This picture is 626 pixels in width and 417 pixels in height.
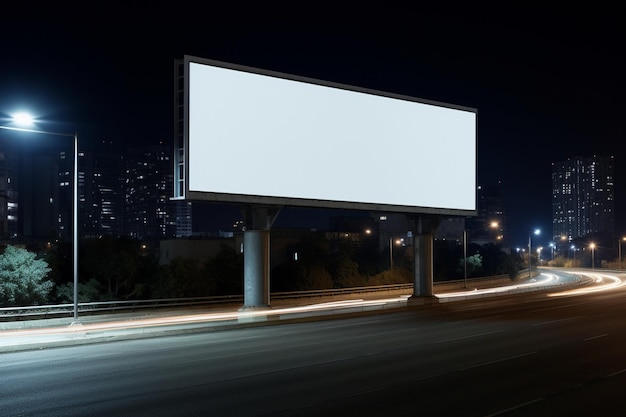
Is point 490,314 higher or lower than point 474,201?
lower

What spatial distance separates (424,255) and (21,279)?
24101 millimetres

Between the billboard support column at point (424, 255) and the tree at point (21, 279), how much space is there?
22.4 m

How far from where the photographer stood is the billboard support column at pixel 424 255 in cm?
4194

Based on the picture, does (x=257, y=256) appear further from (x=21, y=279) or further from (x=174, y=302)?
(x=174, y=302)

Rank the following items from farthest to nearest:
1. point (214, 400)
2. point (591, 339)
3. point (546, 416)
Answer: point (591, 339) < point (214, 400) < point (546, 416)

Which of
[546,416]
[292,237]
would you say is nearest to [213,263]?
[292,237]

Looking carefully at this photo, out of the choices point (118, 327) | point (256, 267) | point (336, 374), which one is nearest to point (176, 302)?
point (256, 267)

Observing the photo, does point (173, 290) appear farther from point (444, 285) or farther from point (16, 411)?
point (16, 411)

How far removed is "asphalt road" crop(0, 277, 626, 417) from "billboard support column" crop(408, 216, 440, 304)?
15053 mm

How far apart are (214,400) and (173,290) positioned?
1909 inches

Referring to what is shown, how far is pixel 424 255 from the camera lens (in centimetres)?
4212

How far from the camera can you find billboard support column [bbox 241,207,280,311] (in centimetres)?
3353

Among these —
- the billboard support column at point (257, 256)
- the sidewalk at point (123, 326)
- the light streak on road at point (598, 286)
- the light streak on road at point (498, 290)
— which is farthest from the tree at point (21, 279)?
the light streak on road at point (598, 286)

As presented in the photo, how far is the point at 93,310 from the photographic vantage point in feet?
124
